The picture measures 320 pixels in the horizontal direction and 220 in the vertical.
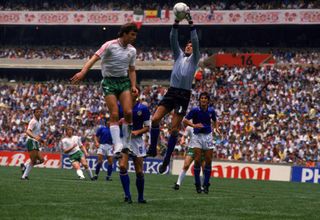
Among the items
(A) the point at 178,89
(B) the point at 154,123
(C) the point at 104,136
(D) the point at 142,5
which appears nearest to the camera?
(B) the point at 154,123

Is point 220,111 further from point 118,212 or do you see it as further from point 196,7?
point 118,212

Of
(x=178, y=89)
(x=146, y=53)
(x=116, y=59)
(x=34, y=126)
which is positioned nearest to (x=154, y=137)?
(x=178, y=89)

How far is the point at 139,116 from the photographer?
1606cm

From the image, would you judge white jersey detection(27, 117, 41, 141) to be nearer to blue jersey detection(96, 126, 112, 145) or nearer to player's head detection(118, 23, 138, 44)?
blue jersey detection(96, 126, 112, 145)

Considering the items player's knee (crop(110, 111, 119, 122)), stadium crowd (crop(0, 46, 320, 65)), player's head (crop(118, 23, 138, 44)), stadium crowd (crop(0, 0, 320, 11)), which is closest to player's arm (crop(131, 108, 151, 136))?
player's knee (crop(110, 111, 119, 122))

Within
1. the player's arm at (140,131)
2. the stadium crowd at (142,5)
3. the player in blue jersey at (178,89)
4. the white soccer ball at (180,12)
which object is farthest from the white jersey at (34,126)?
the stadium crowd at (142,5)

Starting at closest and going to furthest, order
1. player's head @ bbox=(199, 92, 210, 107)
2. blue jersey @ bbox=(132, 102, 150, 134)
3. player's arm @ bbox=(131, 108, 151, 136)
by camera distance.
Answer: player's arm @ bbox=(131, 108, 151, 136) < blue jersey @ bbox=(132, 102, 150, 134) < player's head @ bbox=(199, 92, 210, 107)

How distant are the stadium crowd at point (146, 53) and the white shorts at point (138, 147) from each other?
37246 mm

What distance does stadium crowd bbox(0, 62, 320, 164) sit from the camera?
40.7 meters

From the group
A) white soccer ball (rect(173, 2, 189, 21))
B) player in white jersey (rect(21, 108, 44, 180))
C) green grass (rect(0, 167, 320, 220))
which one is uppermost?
white soccer ball (rect(173, 2, 189, 21))

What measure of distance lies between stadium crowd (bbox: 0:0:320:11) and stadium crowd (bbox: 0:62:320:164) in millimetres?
7408

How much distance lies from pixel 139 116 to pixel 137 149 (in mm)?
802

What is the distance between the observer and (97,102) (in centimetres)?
5062

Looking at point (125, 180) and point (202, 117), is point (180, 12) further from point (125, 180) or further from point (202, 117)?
point (202, 117)
